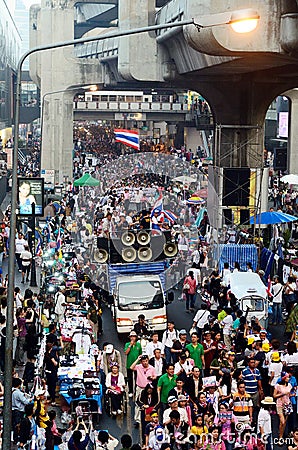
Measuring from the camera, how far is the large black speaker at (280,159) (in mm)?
50188

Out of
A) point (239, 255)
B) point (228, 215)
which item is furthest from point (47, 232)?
point (239, 255)

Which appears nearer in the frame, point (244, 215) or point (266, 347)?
point (266, 347)

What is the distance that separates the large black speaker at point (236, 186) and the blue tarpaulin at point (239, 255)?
7.40 m

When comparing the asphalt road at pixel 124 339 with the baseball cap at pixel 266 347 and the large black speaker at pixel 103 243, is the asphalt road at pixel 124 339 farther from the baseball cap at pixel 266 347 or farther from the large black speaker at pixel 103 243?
the large black speaker at pixel 103 243

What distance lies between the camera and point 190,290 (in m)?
24.7

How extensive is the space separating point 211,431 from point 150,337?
18.4 feet

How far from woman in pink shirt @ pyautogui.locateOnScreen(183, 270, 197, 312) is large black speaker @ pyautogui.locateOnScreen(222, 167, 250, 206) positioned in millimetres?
9133

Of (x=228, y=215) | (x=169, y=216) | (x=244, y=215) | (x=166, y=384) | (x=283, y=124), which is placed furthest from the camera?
(x=283, y=124)

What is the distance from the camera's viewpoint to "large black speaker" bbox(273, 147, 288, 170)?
165 feet

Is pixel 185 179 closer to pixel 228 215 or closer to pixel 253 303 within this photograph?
pixel 228 215

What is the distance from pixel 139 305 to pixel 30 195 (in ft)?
32.4

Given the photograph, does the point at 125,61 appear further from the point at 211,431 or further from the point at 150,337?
the point at 211,431

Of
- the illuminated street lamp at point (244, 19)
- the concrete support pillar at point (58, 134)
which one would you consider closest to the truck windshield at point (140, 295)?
the illuminated street lamp at point (244, 19)

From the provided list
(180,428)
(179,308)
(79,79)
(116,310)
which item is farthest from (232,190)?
(79,79)
